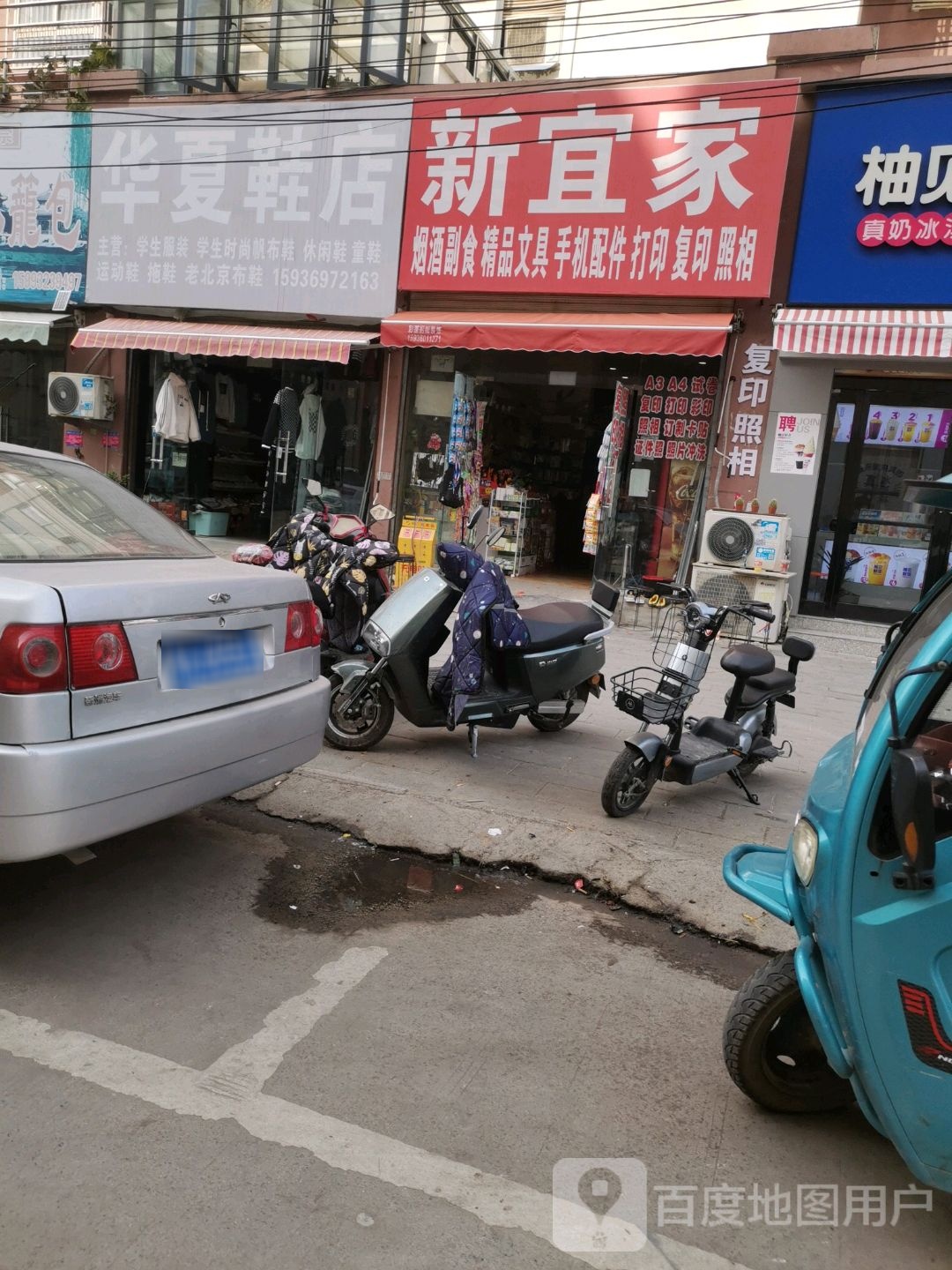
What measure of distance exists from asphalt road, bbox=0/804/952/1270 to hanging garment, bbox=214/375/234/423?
11371 mm

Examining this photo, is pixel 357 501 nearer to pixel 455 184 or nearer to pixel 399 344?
pixel 399 344

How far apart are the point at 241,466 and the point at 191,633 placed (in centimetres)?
1210

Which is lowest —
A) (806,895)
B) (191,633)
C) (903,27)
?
(806,895)

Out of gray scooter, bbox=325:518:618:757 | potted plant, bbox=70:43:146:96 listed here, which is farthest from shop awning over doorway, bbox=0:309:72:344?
gray scooter, bbox=325:518:618:757

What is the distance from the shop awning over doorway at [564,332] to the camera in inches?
398

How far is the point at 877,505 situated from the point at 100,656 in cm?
954

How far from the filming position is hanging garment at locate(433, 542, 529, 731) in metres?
5.26

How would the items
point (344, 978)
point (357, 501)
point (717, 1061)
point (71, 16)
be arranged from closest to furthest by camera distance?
1. point (717, 1061)
2. point (344, 978)
3. point (357, 501)
4. point (71, 16)

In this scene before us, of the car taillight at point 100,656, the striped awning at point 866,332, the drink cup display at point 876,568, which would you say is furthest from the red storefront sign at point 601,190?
the car taillight at point 100,656

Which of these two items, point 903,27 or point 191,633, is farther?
point 903,27

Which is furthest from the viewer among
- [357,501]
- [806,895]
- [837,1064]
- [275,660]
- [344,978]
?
[357,501]

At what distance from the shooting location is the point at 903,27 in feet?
33.4

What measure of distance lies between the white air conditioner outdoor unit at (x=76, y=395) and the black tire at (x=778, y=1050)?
13.3m

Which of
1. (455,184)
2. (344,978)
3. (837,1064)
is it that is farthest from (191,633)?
(455,184)
